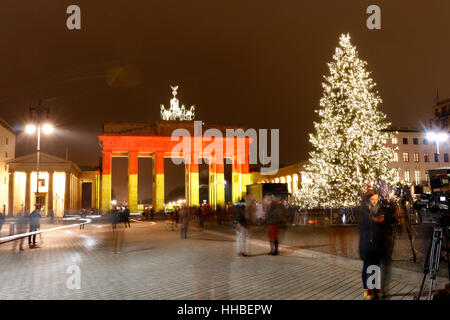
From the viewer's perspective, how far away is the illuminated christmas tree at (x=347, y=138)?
1093 inches

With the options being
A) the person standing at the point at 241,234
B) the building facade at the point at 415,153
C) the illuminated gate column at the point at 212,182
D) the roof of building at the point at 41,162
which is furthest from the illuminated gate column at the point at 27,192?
the building facade at the point at 415,153

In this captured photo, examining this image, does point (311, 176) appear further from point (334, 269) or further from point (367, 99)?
point (334, 269)

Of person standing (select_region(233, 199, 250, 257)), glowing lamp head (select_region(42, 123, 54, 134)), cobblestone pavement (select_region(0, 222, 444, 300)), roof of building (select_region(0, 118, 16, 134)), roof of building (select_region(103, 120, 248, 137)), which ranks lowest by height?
cobblestone pavement (select_region(0, 222, 444, 300))

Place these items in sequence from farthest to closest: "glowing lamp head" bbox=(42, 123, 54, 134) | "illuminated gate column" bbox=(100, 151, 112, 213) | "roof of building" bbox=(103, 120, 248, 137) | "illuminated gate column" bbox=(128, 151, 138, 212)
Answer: "roof of building" bbox=(103, 120, 248, 137) → "illuminated gate column" bbox=(128, 151, 138, 212) → "illuminated gate column" bbox=(100, 151, 112, 213) → "glowing lamp head" bbox=(42, 123, 54, 134)

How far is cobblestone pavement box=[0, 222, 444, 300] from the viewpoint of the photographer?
27.0 feet

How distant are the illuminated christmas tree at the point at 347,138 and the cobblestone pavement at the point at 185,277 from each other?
14.2 metres

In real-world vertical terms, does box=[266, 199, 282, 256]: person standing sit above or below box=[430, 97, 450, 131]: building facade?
below

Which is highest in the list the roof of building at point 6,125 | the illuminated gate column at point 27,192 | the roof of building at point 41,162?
the roof of building at point 6,125

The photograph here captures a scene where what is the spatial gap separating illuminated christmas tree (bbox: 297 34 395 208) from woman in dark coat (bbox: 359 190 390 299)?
2014cm

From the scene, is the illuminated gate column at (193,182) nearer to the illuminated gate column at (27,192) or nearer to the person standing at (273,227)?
the illuminated gate column at (27,192)

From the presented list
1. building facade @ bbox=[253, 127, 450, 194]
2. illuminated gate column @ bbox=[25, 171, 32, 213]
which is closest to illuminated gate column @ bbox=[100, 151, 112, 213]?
illuminated gate column @ bbox=[25, 171, 32, 213]

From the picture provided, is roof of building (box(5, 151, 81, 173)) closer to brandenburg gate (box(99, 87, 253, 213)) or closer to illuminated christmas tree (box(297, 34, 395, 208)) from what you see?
brandenburg gate (box(99, 87, 253, 213))
